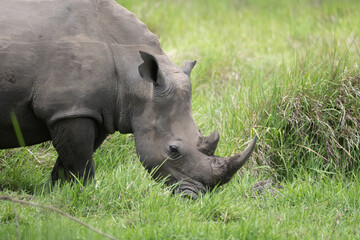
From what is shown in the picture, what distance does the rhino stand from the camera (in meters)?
4.60

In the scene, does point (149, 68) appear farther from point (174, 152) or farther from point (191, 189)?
point (191, 189)

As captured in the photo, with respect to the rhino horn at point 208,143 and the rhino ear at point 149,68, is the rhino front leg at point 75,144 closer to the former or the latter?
the rhino ear at point 149,68

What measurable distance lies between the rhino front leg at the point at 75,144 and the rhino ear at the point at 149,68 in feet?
1.73

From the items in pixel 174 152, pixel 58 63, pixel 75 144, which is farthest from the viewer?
pixel 174 152

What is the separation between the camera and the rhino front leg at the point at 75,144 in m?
4.68

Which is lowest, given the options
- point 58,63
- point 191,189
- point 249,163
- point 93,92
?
point 249,163

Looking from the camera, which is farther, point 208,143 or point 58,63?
point 208,143

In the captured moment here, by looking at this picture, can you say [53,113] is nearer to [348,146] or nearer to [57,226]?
[57,226]

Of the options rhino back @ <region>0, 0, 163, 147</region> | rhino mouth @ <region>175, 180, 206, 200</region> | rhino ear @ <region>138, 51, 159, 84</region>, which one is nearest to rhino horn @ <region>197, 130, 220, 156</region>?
rhino mouth @ <region>175, 180, 206, 200</region>

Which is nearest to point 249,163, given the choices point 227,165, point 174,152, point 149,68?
point 227,165

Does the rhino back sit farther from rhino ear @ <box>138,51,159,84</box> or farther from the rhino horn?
the rhino horn

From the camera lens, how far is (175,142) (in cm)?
483

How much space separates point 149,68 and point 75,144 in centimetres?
80

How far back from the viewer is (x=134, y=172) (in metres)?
5.39
